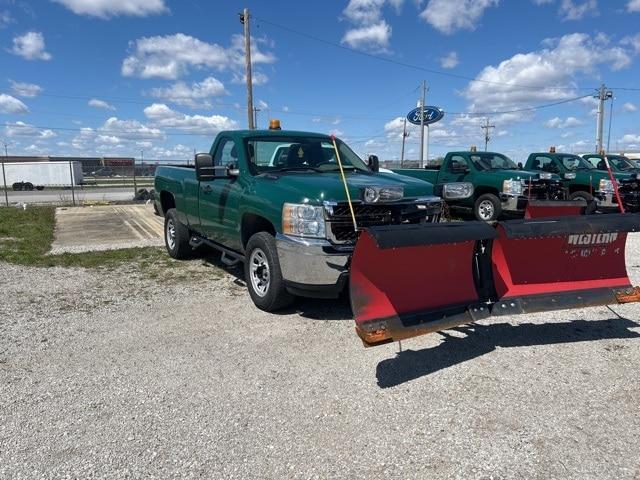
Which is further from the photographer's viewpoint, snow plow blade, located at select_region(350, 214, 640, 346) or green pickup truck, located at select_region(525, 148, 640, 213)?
green pickup truck, located at select_region(525, 148, 640, 213)

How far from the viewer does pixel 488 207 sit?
12.9 metres

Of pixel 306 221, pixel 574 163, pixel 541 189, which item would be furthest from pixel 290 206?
pixel 574 163

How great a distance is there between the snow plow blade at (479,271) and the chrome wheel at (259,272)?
5.55 feet

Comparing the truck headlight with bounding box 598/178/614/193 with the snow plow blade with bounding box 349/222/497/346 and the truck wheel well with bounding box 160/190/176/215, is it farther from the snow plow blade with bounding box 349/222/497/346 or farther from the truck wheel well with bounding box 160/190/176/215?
the truck wheel well with bounding box 160/190/176/215

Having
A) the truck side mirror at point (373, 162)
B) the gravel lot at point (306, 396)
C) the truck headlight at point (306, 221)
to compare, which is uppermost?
the truck side mirror at point (373, 162)

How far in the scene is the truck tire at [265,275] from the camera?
16.4ft

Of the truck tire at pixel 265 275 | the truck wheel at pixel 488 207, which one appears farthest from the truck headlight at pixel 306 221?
the truck wheel at pixel 488 207

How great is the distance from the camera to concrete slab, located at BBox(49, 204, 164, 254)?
9.83 m

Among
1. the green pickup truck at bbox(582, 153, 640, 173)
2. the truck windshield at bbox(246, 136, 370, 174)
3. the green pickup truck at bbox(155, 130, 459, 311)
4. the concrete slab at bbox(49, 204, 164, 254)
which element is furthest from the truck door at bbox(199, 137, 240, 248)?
the green pickup truck at bbox(582, 153, 640, 173)

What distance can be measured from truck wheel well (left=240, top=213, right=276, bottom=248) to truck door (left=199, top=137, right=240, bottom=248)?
131 millimetres

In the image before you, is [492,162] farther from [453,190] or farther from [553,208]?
[453,190]

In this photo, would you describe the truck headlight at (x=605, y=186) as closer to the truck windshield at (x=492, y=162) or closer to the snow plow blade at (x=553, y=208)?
the truck windshield at (x=492, y=162)

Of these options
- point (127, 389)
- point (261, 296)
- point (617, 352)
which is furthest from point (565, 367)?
point (127, 389)

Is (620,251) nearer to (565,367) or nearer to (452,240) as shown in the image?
(565,367)
